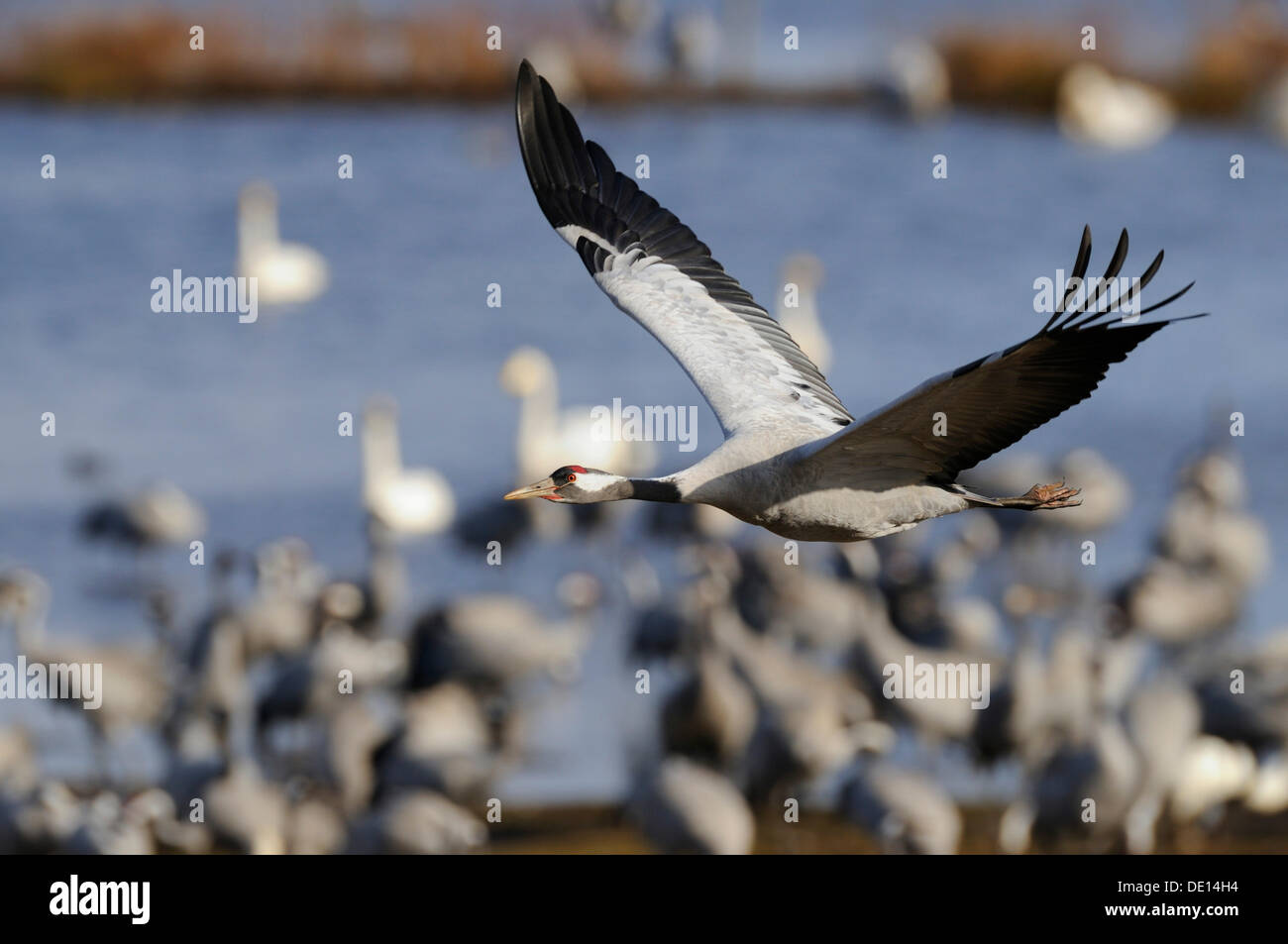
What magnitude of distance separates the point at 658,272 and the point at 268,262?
11.4 meters

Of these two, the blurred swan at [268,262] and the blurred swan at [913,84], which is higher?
the blurred swan at [913,84]

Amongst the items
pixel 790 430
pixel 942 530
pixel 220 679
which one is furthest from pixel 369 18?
pixel 790 430

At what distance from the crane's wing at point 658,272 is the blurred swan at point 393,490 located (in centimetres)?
573

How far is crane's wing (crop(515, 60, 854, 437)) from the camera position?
265 inches

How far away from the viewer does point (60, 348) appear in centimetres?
1762

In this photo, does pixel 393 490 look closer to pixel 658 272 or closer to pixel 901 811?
pixel 901 811

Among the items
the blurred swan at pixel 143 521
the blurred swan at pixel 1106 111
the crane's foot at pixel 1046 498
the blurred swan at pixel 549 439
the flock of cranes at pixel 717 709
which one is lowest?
the flock of cranes at pixel 717 709

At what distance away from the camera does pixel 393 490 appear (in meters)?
13.2

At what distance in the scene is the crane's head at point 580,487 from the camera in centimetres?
626

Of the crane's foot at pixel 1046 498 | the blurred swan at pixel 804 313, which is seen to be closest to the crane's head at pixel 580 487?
the crane's foot at pixel 1046 498

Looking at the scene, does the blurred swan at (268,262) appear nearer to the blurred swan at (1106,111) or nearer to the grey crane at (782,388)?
the blurred swan at (1106,111)

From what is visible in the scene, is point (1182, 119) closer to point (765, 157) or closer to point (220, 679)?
point (765, 157)
